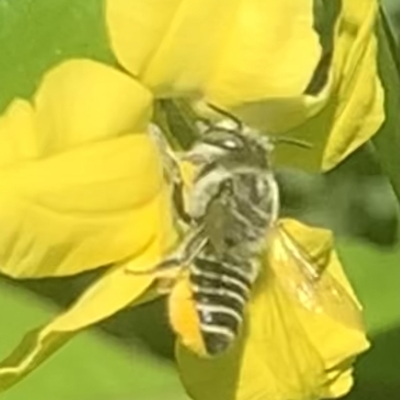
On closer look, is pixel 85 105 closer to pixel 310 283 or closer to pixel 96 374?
pixel 310 283

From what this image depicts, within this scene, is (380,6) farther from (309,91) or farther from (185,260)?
(185,260)

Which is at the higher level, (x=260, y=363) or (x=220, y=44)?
(x=220, y=44)

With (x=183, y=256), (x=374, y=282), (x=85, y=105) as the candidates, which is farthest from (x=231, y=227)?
(x=374, y=282)

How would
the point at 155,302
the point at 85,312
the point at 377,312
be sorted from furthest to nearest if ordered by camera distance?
the point at 377,312
the point at 155,302
the point at 85,312

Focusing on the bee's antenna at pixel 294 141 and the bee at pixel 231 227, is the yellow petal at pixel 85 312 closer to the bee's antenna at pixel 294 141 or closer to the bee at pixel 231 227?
the bee at pixel 231 227

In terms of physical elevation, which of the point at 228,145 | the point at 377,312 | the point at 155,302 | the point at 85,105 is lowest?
the point at 377,312

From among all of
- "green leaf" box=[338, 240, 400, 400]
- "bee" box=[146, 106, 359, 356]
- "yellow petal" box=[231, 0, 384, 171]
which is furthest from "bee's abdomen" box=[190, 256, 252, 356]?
"green leaf" box=[338, 240, 400, 400]

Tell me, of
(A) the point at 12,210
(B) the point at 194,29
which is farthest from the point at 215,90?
(A) the point at 12,210
